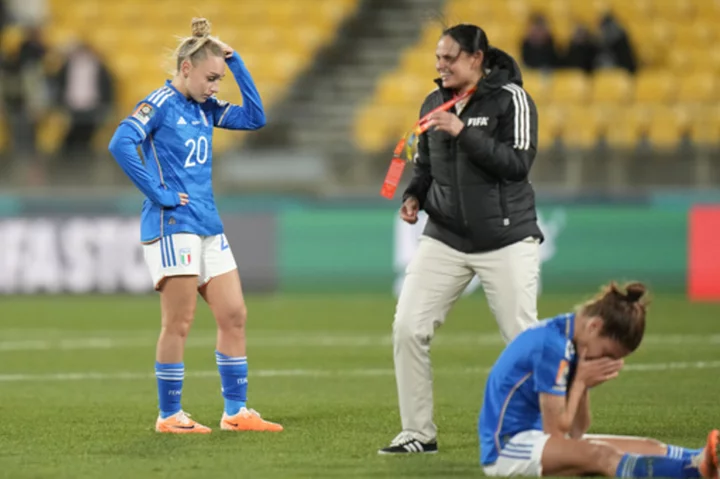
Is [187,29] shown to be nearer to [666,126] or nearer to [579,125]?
[579,125]

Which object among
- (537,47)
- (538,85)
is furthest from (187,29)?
(538,85)

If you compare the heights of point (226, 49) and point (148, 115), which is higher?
point (226, 49)

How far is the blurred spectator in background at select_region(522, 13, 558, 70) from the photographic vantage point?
65.6ft

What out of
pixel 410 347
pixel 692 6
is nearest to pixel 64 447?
pixel 410 347

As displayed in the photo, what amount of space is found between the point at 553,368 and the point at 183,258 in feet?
9.37

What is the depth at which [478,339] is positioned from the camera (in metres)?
13.9

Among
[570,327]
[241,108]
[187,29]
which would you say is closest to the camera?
[570,327]

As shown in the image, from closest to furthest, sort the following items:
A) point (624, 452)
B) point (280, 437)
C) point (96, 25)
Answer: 1. point (624, 452)
2. point (280, 437)
3. point (96, 25)

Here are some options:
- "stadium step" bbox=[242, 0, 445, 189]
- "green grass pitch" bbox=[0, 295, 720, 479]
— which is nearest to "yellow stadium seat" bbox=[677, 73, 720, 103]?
"stadium step" bbox=[242, 0, 445, 189]

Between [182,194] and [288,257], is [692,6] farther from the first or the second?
[182,194]

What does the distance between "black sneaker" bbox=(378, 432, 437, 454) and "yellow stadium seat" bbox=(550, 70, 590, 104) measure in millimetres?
12438

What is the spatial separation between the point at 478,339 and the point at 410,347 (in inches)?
246

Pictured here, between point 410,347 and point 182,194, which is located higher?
point 182,194

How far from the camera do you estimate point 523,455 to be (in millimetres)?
6652
